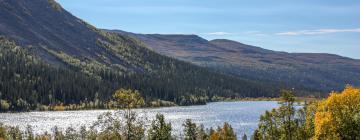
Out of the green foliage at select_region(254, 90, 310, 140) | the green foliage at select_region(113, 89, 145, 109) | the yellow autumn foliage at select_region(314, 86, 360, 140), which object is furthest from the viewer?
the green foliage at select_region(254, 90, 310, 140)

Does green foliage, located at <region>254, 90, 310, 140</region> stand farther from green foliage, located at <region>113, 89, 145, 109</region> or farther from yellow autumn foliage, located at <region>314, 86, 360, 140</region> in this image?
green foliage, located at <region>113, 89, 145, 109</region>

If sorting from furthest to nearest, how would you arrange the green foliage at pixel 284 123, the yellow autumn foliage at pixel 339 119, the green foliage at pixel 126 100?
the green foliage at pixel 284 123
the green foliage at pixel 126 100
the yellow autumn foliage at pixel 339 119

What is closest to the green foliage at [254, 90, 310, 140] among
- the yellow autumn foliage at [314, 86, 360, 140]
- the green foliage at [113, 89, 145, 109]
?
the yellow autumn foliage at [314, 86, 360, 140]

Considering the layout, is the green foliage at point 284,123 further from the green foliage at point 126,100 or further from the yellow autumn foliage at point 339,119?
the green foliage at point 126,100

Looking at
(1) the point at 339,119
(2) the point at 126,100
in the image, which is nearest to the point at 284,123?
(1) the point at 339,119

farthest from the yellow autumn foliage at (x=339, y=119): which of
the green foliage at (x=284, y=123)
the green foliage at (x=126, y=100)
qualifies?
the green foliage at (x=126, y=100)

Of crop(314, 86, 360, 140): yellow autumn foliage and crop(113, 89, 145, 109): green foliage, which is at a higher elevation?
crop(113, 89, 145, 109): green foliage

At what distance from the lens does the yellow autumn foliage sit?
65688mm

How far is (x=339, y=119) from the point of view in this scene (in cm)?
6625

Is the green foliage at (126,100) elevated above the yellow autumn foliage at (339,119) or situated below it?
above

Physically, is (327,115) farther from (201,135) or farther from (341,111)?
(201,135)

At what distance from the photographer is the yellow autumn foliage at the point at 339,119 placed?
216 feet

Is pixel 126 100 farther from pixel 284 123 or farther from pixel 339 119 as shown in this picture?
pixel 284 123

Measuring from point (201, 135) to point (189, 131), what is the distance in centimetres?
1081
